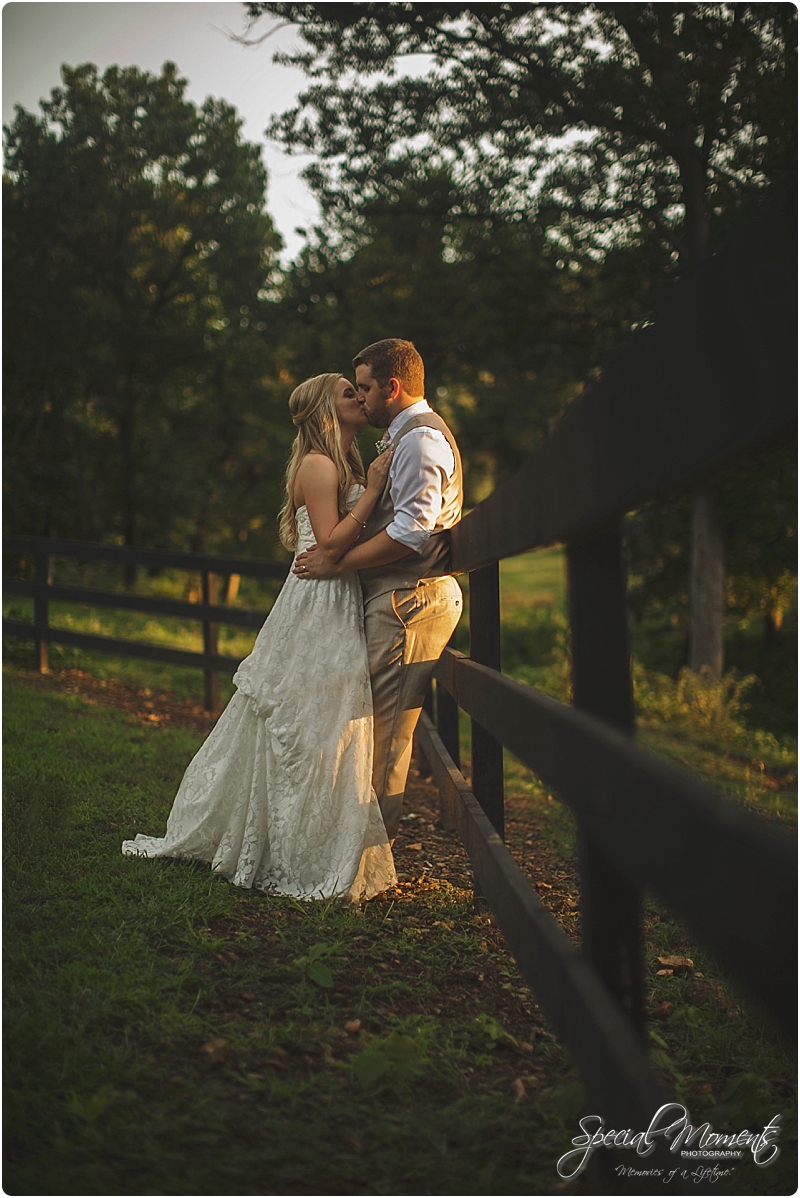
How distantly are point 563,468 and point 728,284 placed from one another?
0.58m

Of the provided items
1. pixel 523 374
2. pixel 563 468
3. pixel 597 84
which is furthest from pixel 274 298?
pixel 563 468

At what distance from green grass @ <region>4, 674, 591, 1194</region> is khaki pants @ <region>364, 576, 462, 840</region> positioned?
51cm

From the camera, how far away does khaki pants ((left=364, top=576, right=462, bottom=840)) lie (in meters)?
3.64

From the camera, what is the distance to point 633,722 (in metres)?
1.60

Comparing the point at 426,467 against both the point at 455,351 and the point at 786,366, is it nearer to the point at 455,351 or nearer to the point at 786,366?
the point at 786,366

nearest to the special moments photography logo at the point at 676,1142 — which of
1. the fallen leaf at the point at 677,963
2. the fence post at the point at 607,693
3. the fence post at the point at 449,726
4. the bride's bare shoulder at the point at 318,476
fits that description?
the fence post at the point at 607,693

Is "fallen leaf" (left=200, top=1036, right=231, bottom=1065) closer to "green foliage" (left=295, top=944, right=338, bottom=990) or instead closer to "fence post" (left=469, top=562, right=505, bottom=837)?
"green foliage" (left=295, top=944, right=338, bottom=990)

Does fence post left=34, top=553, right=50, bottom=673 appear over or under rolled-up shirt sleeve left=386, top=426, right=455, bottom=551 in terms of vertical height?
under

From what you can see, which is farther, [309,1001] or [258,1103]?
[309,1001]

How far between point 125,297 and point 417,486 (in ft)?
68.1

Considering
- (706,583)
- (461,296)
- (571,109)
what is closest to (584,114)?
(571,109)

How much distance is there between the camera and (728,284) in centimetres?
112

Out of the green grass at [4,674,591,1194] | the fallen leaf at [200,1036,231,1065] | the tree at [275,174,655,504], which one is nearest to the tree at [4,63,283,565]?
the tree at [275,174,655,504]

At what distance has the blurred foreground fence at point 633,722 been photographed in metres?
1.07
